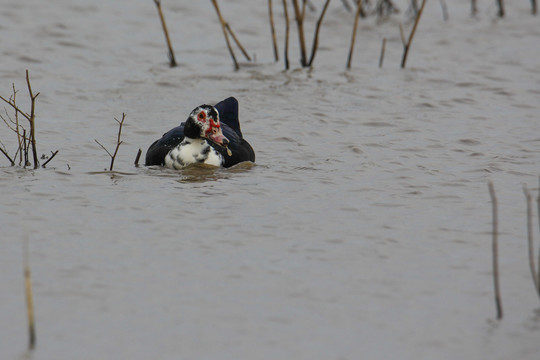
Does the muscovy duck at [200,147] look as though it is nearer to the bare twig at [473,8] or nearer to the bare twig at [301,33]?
the bare twig at [301,33]

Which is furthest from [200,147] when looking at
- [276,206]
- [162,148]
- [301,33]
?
[301,33]

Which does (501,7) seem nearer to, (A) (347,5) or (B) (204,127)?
(A) (347,5)

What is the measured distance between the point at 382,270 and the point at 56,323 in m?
2.13

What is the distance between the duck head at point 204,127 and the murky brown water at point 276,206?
0.39 metres

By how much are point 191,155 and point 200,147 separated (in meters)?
0.14

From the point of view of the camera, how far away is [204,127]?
884cm

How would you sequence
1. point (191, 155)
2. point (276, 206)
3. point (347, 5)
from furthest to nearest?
point (347, 5) < point (191, 155) < point (276, 206)

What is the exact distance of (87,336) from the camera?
4871 mm

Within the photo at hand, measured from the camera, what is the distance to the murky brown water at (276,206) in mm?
5055

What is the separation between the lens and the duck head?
8836mm

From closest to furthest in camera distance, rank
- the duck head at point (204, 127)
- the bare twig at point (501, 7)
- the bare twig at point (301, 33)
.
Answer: the duck head at point (204, 127), the bare twig at point (301, 33), the bare twig at point (501, 7)

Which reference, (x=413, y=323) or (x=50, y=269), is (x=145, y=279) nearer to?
(x=50, y=269)

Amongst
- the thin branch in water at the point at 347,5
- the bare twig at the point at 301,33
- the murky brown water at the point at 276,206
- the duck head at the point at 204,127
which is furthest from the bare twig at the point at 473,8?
the duck head at the point at 204,127

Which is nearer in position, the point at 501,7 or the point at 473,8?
the point at 501,7
